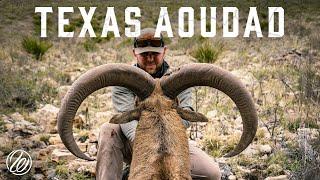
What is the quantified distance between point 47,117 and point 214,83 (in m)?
5.59

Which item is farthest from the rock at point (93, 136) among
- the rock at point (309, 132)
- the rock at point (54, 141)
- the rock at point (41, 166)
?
the rock at point (309, 132)

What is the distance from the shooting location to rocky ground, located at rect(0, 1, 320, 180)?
306 inches

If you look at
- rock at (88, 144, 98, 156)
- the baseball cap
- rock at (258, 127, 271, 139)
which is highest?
the baseball cap

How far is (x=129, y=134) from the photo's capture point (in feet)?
19.6

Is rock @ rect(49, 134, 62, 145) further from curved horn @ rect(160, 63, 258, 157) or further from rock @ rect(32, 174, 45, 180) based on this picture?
curved horn @ rect(160, 63, 258, 157)

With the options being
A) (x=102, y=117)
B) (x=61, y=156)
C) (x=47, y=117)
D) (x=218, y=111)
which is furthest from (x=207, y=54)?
(x=61, y=156)

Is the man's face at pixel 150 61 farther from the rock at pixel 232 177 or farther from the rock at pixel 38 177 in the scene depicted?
the rock at pixel 38 177

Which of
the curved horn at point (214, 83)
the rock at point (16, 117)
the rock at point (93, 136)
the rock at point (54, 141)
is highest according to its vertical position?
the curved horn at point (214, 83)

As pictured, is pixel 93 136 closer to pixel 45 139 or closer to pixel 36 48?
pixel 45 139

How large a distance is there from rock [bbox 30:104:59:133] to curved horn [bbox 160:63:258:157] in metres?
4.73

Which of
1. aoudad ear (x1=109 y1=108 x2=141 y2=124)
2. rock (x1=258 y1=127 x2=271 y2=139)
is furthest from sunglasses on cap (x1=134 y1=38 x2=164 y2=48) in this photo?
rock (x1=258 y1=127 x2=271 y2=139)

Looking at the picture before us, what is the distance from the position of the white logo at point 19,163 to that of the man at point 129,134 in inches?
77.1

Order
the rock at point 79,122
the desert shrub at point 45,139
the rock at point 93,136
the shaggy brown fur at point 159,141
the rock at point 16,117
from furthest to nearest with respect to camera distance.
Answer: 1. the rock at point 16,117
2. the rock at point 79,122
3. the desert shrub at point 45,139
4. the rock at point 93,136
5. the shaggy brown fur at point 159,141

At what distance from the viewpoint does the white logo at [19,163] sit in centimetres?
789
